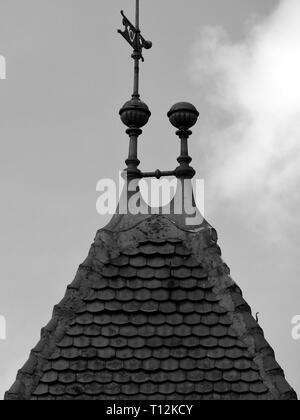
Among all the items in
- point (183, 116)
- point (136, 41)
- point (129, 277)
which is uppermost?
point (136, 41)

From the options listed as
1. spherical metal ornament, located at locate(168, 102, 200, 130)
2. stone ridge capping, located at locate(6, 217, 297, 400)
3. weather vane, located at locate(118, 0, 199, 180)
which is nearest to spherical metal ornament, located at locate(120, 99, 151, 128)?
weather vane, located at locate(118, 0, 199, 180)

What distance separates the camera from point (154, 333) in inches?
369

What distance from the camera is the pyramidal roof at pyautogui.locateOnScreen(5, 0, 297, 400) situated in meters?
9.09

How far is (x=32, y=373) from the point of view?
9.27m

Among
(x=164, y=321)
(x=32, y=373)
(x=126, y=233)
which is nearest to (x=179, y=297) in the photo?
(x=164, y=321)

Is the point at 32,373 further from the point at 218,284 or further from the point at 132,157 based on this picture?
the point at 132,157

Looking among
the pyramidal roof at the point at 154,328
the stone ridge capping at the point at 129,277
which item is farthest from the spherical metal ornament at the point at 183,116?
the stone ridge capping at the point at 129,277

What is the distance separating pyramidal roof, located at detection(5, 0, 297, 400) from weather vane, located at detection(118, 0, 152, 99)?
164cm

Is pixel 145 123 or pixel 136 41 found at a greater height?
pixel 136 41

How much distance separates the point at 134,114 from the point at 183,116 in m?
0.55

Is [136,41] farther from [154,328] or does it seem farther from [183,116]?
[154,328]

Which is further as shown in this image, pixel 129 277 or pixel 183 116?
pixel 183 116

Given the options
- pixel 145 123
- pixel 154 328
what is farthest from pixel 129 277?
pixel 145 123
